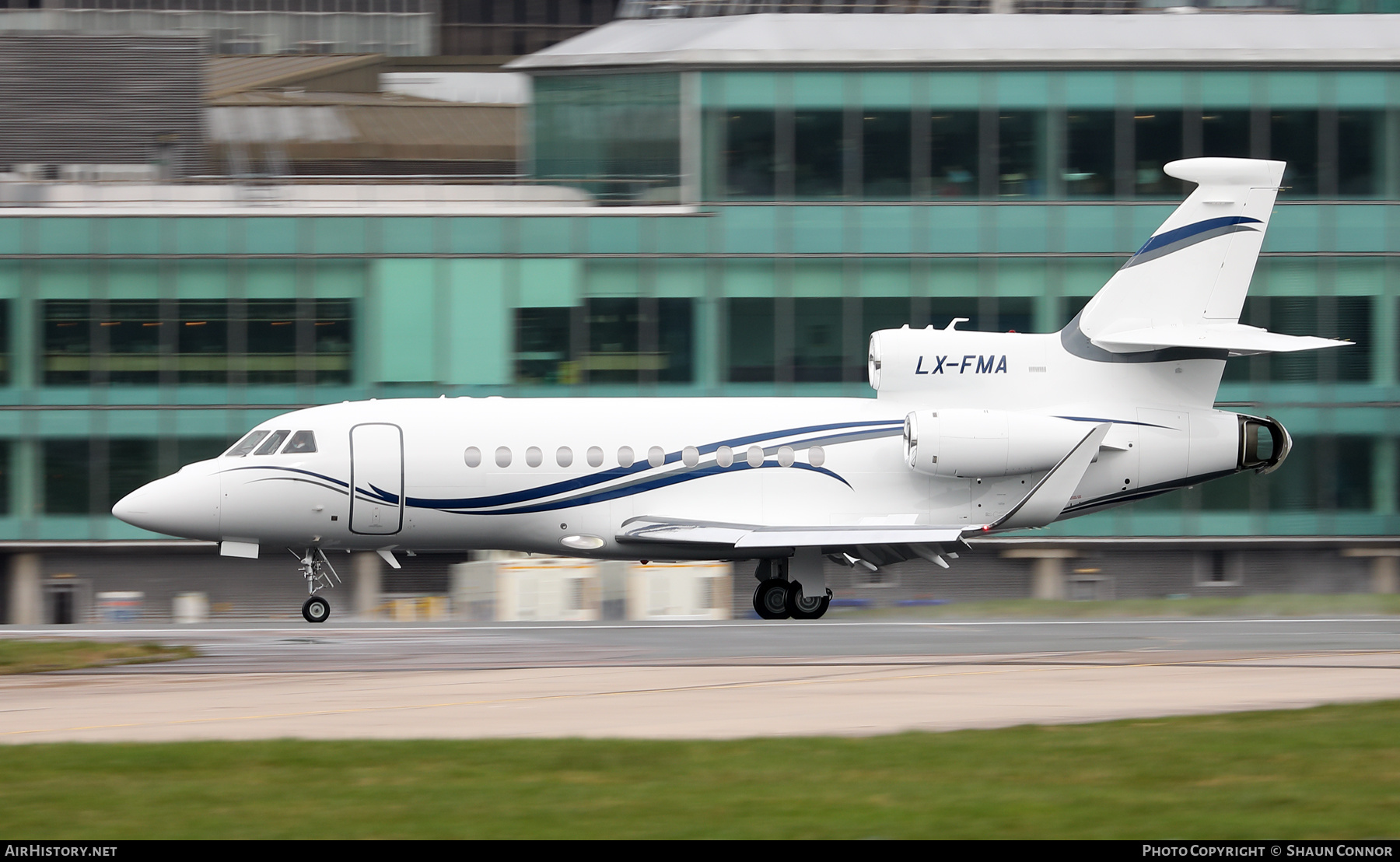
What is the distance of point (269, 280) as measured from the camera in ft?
130

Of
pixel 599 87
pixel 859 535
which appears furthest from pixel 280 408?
pixel 859 535

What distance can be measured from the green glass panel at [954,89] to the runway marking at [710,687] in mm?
22633

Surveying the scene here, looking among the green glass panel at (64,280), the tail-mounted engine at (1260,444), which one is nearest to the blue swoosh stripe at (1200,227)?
the tail-mounted engine at (1260,444)

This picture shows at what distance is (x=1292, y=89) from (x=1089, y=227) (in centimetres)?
603

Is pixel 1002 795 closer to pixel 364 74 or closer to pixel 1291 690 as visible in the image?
pixel 1291 690

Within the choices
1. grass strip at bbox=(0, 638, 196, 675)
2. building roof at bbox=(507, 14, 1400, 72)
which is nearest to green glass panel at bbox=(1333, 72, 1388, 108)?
building roof at bbox=(507, 14, 1400, 72)

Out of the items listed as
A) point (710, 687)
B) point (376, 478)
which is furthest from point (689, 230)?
point (710, 687)

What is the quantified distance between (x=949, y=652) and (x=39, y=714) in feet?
33.9

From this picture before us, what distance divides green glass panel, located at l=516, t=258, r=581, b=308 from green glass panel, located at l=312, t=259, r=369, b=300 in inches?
151

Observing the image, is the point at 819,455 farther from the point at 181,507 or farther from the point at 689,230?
the point at 689,230

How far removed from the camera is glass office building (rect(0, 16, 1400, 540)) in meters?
39.5

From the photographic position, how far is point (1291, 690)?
16.1m

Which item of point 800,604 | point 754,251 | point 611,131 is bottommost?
point 800,604
